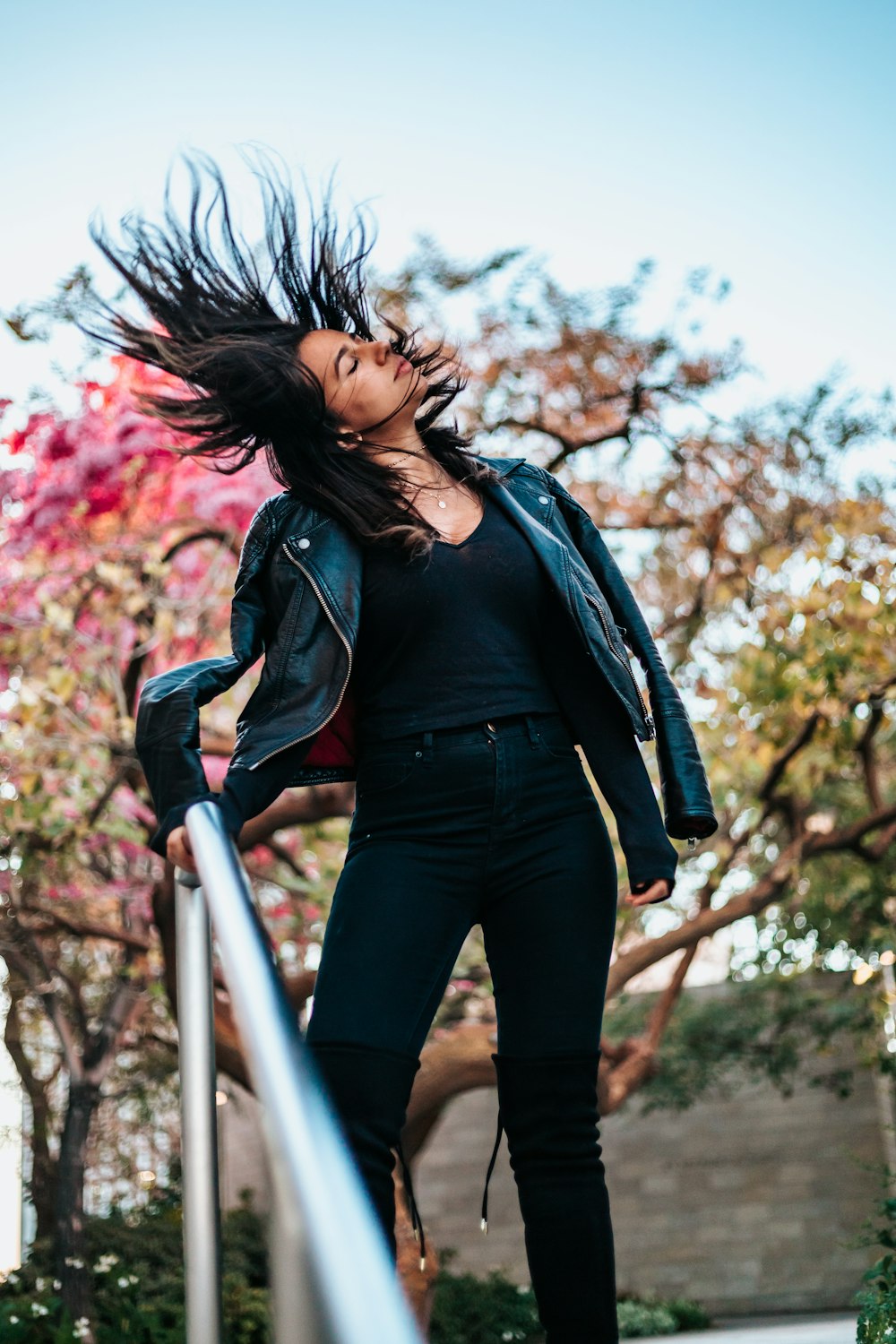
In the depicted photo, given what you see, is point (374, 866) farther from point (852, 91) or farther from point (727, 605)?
point (852, 91)

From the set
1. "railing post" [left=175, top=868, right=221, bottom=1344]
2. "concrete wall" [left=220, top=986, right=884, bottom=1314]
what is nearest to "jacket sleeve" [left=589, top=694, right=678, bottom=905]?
"railing post" [left=175, top=868, right=221, bottom=1344]

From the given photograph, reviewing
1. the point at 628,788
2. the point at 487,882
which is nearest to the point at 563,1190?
the point at 487,882

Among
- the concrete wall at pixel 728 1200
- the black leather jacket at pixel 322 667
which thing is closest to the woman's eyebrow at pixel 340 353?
the black leather jacket at pixel 322 667

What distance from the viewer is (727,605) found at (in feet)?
23.9

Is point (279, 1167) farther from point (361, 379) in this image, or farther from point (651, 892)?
point (361, 379)

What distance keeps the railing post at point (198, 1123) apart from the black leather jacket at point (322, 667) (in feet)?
1.13

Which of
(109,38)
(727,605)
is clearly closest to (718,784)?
(727,605)

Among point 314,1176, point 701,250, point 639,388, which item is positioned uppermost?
point 701,250

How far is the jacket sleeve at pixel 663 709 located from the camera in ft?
6.59

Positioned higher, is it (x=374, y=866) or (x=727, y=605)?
(x=727, y=605)

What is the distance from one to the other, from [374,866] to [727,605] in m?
5.69

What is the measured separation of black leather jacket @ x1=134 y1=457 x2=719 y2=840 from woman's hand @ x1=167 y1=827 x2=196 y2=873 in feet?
0.41

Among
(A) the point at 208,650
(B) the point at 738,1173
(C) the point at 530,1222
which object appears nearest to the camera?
(C) the point at 530,1222

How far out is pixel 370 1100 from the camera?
168cm
